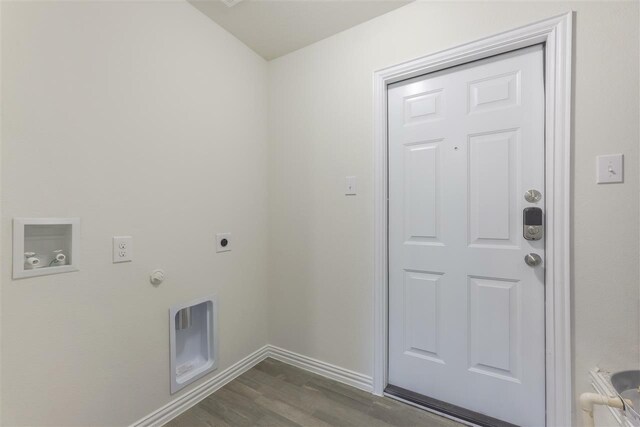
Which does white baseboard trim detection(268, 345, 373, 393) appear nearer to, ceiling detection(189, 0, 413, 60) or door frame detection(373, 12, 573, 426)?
door frame detection(373, 12, 573, 426)

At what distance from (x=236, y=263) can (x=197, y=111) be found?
1.03 metres

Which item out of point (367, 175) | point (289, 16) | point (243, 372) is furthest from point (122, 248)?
point (289, 16)

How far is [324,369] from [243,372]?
0.58 m

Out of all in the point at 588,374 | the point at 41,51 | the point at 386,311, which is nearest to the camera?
the point at 41,51

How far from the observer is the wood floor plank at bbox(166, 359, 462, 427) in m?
1.47

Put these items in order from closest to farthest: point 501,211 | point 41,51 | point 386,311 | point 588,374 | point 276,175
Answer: point 41,51 → point 588,374 → point 501,211 → point 386,311 → point 276,175

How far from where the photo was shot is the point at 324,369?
6.23ft

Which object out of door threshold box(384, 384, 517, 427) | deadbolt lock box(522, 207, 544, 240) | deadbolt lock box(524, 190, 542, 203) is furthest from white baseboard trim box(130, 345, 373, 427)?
deadbolt lock box(524, 190, 542, 203)

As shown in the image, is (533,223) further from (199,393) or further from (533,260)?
(199,393)

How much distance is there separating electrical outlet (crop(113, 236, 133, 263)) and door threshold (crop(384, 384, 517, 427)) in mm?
1666

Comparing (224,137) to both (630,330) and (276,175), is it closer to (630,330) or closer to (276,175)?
(276,175)

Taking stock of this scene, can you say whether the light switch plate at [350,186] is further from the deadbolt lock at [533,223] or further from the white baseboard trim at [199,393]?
the white baseboard trim at [199,393]

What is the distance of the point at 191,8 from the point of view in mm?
1639

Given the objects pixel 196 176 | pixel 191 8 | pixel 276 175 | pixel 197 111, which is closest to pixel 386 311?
pixel 276 175
